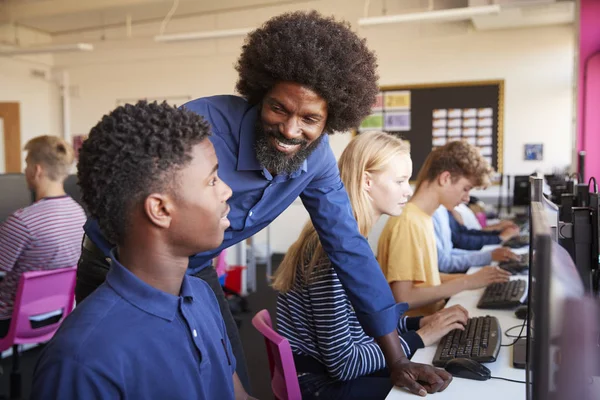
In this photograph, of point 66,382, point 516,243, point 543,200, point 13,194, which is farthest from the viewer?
point 516,243

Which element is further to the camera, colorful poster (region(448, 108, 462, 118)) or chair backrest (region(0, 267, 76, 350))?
colorful poster (region(448, 108, 462, 118))

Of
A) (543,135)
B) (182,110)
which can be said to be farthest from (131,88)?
(182,110)

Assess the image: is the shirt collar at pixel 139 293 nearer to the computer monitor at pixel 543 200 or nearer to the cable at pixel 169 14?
the computer monitor at pixel 543 200

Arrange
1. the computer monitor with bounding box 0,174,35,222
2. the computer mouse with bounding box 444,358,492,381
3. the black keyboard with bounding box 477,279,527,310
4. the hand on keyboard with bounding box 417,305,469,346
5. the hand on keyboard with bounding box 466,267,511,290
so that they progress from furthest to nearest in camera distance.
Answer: the computer monitor with bounding box 0,174,35,222, the hand on keyboard with bounding box 466,267,511,290, the black keyboard with bounding box 477,279,527,310, the hand on keyboard with bounding box 417,305,469,346, the computer mouse with bounding box 444,358,492,381

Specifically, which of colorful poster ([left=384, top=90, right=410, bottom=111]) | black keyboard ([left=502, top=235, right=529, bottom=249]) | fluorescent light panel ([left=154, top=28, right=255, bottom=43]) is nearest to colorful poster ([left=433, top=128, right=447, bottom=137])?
colorful poster ([left=384, top=90, right=410, bottom=111])

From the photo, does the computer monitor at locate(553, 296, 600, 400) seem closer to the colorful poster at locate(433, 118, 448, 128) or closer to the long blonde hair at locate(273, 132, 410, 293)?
the long blonde hair at locate(273, 132, 410, 293)

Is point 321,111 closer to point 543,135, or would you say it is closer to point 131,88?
point 543,135

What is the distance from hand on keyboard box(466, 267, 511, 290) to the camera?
2.08 m

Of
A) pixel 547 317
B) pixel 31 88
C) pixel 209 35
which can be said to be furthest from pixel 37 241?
pixel 31 88

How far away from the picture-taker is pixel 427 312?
2.19 m

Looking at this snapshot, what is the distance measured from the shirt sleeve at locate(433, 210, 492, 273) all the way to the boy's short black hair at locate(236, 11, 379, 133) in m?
1.31

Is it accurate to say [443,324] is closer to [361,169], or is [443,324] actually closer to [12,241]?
[361,169]

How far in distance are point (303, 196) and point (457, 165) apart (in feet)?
3.99

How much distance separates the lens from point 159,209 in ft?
2.93
